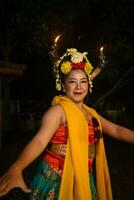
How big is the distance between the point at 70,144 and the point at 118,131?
26.5 inches

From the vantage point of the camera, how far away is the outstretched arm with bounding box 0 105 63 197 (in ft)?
9.11

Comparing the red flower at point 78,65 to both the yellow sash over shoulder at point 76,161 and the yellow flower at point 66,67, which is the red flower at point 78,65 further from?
the yellow sash over shoulder at point 76,161

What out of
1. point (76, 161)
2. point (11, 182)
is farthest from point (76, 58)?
point (11, 182)

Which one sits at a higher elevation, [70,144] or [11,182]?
[70,144]

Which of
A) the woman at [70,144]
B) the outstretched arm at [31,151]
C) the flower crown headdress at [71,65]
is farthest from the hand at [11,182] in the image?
the flower crown headdress at [71,65]

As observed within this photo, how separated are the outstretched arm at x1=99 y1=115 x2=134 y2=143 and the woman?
0.06ft

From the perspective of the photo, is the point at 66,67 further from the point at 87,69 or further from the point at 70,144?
the point at 70,144

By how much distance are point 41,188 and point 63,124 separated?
546 millimetres

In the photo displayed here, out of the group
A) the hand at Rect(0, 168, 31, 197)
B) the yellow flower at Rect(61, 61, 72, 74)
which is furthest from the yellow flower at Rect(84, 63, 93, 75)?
the hand at Rect(0, 168, 31, 197)

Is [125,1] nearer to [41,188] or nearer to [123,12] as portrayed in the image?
[123,12]

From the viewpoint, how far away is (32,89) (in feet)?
95.0

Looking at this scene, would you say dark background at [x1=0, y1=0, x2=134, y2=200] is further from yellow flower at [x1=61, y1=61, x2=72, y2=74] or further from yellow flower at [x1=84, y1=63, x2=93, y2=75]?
yellow flower at [x1=61, y1=61, x2=72, y2=74]

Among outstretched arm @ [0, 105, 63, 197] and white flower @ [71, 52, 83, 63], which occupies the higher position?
white flower @ [71, 52, 83, 63]

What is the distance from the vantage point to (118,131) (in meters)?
3.85
